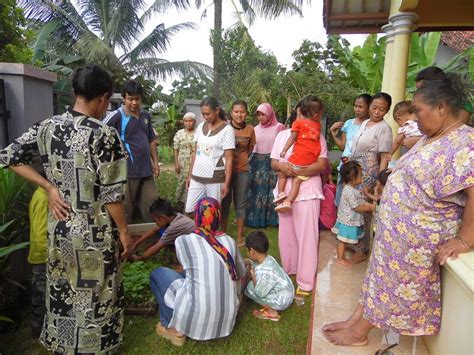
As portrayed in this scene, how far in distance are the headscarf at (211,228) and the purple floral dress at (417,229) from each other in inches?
35.1

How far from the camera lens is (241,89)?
13.9m

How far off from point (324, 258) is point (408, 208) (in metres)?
2.01

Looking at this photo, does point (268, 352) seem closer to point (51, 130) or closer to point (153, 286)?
point (153, 286)

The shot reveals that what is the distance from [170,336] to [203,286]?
541 mm

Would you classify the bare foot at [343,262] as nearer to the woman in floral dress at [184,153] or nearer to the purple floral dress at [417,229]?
the purple floral dress at [417,229]

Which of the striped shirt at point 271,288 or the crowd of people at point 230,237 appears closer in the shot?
the crowd of people at point 230,237

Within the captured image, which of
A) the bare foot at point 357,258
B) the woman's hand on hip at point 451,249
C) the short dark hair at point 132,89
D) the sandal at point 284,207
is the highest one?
the short dark hair at point 132,89

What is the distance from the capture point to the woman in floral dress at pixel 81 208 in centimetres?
191

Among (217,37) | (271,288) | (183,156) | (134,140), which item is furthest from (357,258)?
(217,37)

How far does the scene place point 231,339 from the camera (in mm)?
2607

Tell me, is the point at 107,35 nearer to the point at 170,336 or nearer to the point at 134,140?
the point at 134,140

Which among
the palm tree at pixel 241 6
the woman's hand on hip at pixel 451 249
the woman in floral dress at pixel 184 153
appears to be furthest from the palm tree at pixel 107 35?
the woman's hand on hip at pixel 451 249

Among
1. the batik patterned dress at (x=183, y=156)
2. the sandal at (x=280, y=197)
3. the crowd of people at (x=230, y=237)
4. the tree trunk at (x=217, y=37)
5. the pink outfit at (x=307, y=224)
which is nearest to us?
the crowd of people at (x=230, y=237)

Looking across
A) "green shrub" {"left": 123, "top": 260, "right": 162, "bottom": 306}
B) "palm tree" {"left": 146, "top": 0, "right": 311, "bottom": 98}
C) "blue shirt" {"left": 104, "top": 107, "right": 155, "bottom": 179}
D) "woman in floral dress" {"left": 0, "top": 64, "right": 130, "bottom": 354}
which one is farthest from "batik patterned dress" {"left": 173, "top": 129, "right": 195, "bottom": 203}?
"palm tree" {"left": 146, "top": 0, "right": 311, "bottom": 98}
